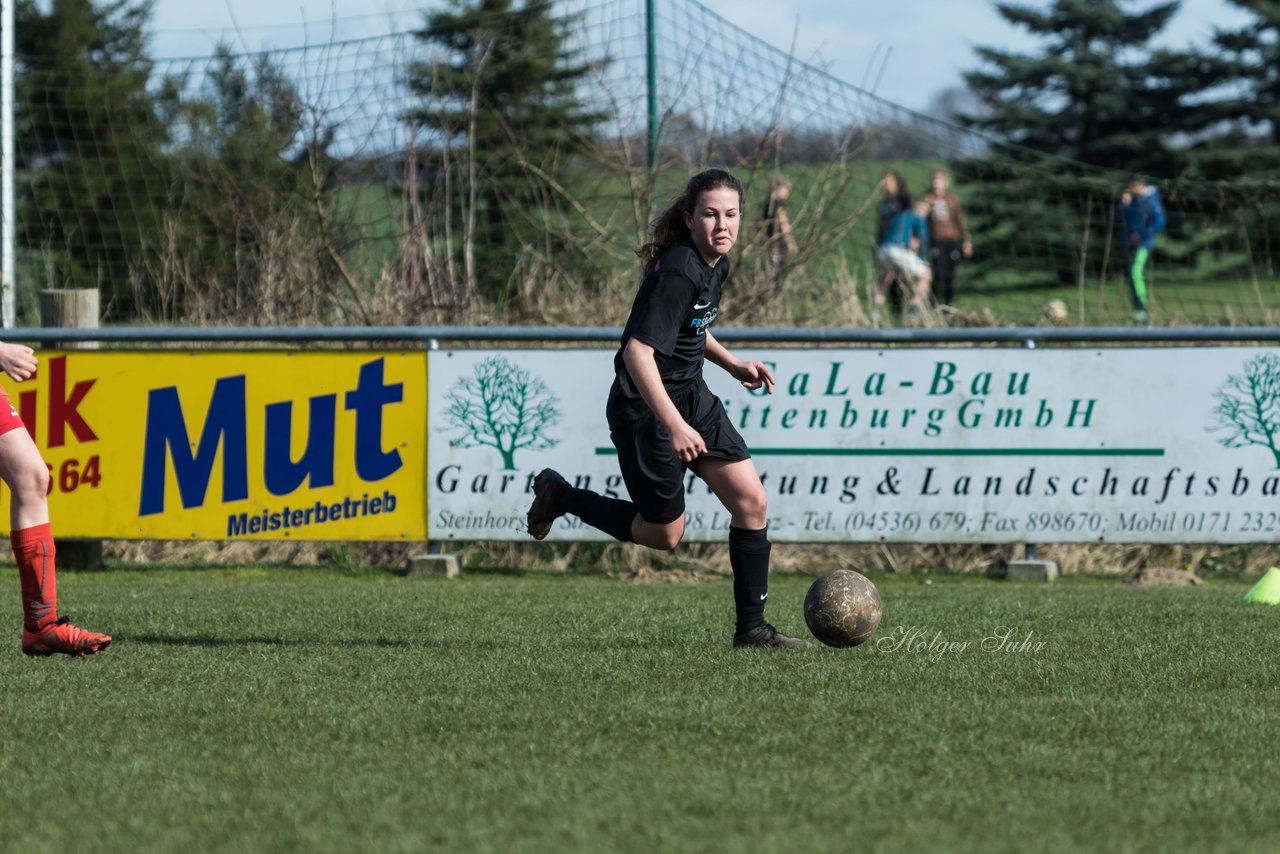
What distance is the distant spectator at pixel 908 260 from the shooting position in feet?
42.3

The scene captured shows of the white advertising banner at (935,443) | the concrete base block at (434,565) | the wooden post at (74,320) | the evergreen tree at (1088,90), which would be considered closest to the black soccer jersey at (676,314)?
the white advertising banner at (935,443)

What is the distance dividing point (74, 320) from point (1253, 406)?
7.52 m

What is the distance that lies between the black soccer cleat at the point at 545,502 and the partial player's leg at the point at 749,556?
0.64m

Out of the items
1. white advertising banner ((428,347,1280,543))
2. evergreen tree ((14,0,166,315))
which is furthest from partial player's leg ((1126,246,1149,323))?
evergreen tree ((14,0,166,315))

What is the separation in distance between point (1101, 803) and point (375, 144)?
11.1 m

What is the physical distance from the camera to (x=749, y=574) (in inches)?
261

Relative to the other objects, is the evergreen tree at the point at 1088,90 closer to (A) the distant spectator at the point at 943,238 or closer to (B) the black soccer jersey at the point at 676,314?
(A) the distant spectator at the point at 943,238

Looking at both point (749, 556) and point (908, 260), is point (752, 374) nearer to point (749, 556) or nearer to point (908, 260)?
point (749, 556)

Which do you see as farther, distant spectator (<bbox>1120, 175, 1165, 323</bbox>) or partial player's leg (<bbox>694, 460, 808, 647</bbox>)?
distant spectator (<bbox>1120, 175, 1165, 323</bbox>)

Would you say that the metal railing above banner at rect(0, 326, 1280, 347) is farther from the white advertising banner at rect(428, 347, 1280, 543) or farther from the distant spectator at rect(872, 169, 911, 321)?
the distant spectator at rect(872, 169, 911, 321)

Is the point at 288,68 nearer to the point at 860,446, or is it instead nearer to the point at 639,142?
the point at 639,142

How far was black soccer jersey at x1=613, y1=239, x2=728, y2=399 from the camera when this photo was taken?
6125 mm

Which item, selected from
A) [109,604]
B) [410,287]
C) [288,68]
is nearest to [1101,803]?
[109,604]

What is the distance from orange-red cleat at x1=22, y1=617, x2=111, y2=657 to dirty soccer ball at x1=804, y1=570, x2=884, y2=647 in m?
2.78
